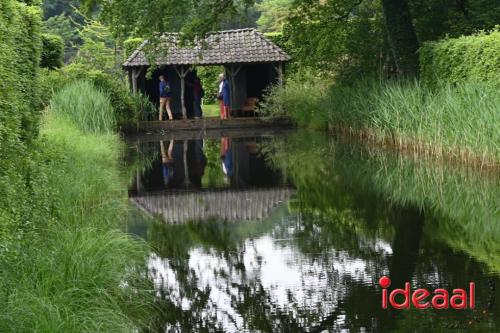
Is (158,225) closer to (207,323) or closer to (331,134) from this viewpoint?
(207,323)

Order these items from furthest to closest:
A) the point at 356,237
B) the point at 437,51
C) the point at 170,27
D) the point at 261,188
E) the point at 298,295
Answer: the point at 170,27, the point at 437,51, the point at 261,188, the point at 356,237, the point at 298,295

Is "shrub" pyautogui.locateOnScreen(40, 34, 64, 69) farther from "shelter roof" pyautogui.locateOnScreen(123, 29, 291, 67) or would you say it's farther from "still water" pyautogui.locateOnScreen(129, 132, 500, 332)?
"shelter roof" pyautogui.locateOnScreen(123, 29, 291, 67)

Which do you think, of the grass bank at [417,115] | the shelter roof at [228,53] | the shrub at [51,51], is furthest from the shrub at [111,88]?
the shrub at [51,51]

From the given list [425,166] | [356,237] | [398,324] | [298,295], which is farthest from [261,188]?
[398,324]

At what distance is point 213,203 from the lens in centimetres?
1404

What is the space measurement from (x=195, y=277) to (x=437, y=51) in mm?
12775

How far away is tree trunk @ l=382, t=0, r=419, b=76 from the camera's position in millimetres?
22531

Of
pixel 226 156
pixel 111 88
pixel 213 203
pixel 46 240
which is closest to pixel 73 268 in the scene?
pixel 46 240

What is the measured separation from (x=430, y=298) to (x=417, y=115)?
37.4ft

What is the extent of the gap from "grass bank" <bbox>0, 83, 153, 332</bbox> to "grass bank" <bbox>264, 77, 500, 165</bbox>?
235 inches

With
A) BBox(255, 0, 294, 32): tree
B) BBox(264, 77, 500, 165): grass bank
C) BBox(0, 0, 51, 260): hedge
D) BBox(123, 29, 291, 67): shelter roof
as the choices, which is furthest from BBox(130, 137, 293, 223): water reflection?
BBox(255, 0, 294, 32): tree

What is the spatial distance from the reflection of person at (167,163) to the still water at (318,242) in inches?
6.1

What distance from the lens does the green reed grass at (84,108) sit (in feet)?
69.8

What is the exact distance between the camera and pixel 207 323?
7.19 meters
